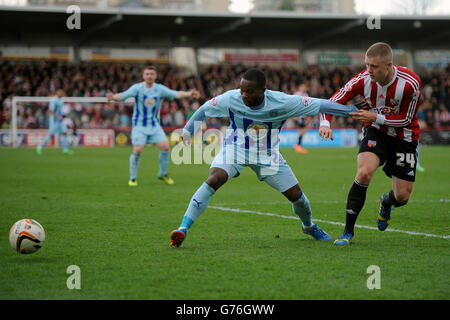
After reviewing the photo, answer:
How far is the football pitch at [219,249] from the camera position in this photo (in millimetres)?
4531

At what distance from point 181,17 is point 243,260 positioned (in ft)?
109

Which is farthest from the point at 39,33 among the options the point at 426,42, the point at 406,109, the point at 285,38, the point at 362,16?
the point at 406,109

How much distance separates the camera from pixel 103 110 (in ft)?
104

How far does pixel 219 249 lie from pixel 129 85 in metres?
31.7

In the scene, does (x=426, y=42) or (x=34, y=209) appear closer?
(x=34, y=209)

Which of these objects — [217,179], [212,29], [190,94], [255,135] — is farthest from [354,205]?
[212,29]

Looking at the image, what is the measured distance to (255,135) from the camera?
6.43 m

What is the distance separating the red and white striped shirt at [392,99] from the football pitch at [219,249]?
4.07 feet

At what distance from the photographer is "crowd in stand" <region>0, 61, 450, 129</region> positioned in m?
31.7

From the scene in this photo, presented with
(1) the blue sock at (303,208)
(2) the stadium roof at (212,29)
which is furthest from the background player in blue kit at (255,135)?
(2) the stadium roof at (212,29)

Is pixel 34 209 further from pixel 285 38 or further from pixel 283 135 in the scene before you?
pixel 285 38

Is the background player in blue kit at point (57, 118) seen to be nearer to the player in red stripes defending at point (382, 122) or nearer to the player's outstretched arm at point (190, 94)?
the player's outstretched arm at point (190, 94)
